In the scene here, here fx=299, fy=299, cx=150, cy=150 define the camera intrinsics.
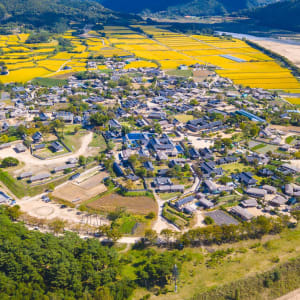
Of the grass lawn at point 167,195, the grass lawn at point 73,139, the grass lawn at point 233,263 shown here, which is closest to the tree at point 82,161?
the grass lawn at point 73,139

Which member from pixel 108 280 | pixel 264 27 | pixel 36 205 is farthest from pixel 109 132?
pixel 264 27

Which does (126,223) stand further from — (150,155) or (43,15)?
(43,15)

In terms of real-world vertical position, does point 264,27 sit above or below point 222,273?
above

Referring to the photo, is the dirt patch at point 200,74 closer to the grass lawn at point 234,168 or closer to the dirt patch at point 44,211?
the grass lawn at point 234,168

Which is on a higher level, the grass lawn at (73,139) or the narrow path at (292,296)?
the narrow path at (292,296)

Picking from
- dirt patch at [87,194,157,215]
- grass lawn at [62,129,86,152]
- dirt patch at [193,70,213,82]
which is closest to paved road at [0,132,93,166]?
grass lawn at [62,129,86,152]

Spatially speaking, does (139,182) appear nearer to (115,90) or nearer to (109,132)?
(109,132)

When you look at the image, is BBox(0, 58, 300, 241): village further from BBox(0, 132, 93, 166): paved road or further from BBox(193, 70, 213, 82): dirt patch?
BBox(193, 70, 213, 82): dirt patch
